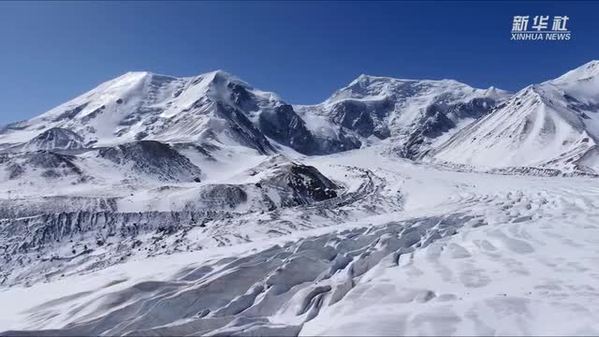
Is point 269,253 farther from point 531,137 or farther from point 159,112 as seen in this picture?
point 159,112

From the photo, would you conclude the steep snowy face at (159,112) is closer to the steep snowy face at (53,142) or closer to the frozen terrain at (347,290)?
the steep snowy face at (53,142)

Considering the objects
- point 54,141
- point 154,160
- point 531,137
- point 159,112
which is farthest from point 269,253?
point 159,112

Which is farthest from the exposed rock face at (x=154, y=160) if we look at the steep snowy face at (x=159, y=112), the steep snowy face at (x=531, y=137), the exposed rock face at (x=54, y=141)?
the steep snowy face at (x=531, y=137)

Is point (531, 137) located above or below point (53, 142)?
above

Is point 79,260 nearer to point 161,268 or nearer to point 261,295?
point 161,268

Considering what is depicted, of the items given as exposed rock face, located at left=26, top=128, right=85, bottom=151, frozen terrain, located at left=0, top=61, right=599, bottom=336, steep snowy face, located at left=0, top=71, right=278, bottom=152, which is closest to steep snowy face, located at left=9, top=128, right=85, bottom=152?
exposed rock face, located at left=26, top=128, right=85, bottom=151

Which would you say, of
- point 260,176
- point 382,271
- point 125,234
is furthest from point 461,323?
point 260,176

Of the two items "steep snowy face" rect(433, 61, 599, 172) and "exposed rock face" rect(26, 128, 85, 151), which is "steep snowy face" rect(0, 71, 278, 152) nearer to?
"exposed rock face" rect(26, 128, 85, 151)

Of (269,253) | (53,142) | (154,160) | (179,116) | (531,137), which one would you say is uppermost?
(179,116)
